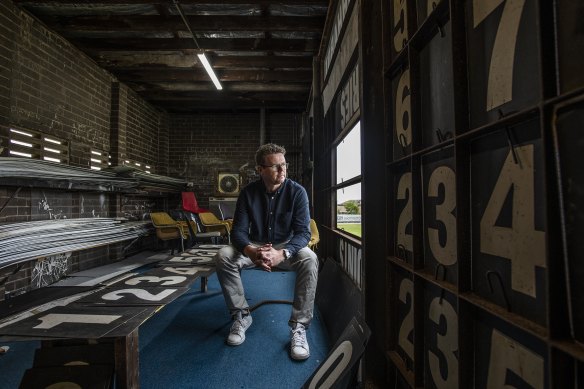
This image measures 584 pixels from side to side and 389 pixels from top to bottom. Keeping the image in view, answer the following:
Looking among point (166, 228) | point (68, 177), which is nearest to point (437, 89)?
point (68, 177)

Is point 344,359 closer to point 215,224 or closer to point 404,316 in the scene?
point 404,316

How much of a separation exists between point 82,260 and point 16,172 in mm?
2136

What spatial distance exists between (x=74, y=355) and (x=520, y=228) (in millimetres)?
1671

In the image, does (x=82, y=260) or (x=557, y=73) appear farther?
(x=82, y=260)

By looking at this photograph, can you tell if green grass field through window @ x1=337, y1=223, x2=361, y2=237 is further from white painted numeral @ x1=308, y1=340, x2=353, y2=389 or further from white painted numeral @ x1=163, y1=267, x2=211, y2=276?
white painted numeral @ x1=308, y1=340, x2=353, y2=389

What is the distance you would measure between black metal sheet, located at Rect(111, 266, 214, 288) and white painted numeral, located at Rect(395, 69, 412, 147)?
1645 millimetres

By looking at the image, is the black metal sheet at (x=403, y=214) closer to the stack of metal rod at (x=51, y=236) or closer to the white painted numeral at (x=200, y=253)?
the white painted numeral at (x=200, y=253)

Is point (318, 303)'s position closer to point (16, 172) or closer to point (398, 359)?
point (398, 359)

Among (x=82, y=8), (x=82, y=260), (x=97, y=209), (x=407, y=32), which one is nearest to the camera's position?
(x=407, y=32)

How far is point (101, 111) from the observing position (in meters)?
5.15

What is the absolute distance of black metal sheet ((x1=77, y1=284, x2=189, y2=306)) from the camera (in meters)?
1.65

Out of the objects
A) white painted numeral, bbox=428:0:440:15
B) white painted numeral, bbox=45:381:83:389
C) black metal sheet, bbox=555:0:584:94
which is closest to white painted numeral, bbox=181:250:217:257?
white painted numeral, bbox=45:381:83:389

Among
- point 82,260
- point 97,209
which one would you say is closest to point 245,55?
point 97,209

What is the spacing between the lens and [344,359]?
1107 mm
